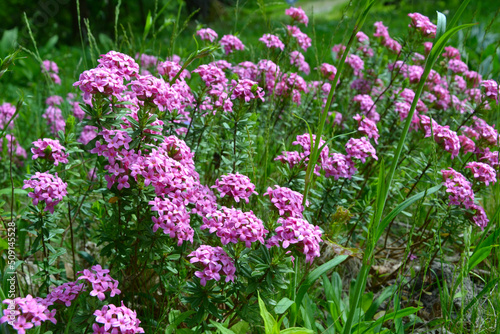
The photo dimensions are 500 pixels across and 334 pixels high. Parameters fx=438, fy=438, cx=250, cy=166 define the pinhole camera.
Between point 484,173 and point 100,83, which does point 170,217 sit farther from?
point 484,173

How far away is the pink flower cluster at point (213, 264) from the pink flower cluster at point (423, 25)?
2.20 metres

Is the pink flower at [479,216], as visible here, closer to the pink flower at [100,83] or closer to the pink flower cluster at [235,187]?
the pink flower cluster at [235,187]

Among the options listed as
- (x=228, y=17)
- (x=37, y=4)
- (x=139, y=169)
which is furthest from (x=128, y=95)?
(x=228, y=17)

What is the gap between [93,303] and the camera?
1.66 meters

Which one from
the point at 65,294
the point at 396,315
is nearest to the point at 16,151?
the point at 65,294

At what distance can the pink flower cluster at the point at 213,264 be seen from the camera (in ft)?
5.18

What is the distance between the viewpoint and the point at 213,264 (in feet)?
5.25

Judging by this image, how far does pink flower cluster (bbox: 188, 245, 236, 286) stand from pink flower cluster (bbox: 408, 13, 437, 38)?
2.20 m

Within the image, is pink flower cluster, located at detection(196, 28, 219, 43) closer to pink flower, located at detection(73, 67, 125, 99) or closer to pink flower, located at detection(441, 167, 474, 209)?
pink flower, located at detection(73, 67, 125, 99)

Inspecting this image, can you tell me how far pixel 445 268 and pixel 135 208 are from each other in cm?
191

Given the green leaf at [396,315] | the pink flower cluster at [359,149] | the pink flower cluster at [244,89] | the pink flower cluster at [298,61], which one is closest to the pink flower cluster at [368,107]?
the pink flower cluster at [298,61]

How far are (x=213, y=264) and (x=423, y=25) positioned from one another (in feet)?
7.47

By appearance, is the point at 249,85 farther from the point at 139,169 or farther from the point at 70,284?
the point at 70,284

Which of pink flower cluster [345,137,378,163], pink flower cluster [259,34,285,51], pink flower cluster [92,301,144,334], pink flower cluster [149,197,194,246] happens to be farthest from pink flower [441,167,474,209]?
pink flower cluster [92,301,144,334]
